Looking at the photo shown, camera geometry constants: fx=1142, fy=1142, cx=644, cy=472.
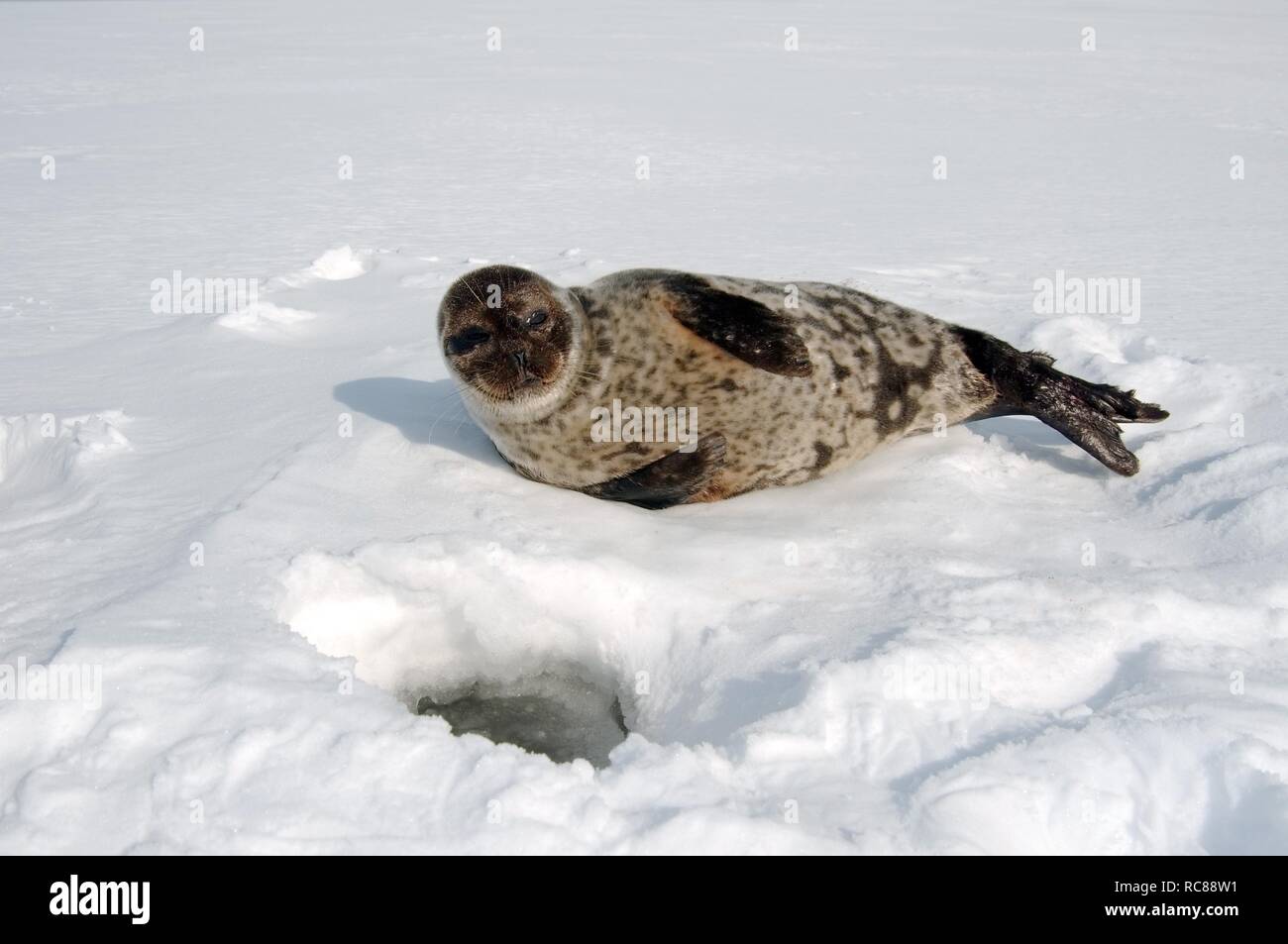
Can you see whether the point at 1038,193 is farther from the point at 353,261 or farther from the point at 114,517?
the point at 114,517

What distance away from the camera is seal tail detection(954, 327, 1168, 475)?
3.50m

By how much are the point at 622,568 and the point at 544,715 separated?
1.39 feet

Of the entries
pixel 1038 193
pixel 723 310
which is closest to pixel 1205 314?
pixel 723 310

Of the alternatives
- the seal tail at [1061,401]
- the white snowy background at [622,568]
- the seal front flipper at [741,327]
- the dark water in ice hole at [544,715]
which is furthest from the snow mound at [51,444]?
the seal tail at [1061,401]

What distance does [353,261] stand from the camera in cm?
610

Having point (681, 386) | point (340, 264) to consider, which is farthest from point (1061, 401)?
point (340, 264)

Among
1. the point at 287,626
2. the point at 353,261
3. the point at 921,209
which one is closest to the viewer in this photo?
the point at 287,626

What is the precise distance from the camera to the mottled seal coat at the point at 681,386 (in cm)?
344

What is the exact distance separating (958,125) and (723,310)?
24.6 feet

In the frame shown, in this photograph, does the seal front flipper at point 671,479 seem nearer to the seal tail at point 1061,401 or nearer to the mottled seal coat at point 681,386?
the mottled seal coat at point 681,386

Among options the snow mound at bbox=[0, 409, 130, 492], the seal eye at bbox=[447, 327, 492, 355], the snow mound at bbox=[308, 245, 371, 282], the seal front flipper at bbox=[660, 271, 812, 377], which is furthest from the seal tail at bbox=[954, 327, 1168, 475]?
the snow mound at bbox=[308, 245, 371, 282]

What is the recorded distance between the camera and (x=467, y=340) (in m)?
3.46

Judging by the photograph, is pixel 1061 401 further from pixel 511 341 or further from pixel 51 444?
pixel 51 444

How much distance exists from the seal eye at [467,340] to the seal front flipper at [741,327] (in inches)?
23.0
